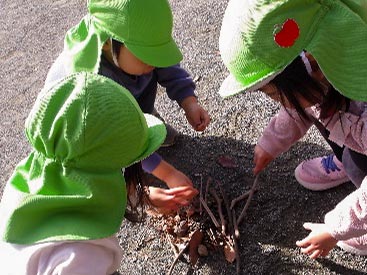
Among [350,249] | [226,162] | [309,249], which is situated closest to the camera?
[309,249]

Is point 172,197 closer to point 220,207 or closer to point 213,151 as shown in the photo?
point 220,207

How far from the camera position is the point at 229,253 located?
1.59m

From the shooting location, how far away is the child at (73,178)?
1120 mm

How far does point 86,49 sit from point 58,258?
663mm

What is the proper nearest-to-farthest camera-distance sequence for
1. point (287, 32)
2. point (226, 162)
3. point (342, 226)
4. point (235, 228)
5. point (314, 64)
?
point (287, 32) → point (314, 64) → point (342, 226) → point (235, 228) → point (226, 162)

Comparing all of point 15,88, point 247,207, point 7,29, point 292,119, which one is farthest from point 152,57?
point 7,29

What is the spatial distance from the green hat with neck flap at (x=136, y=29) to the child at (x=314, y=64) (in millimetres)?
295

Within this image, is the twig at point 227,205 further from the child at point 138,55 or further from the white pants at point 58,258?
the white pants at point 58,258

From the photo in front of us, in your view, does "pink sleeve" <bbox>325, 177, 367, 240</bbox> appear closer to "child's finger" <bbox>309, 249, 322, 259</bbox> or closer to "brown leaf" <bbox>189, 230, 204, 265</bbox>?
"child's finger" <bbox>309, 249, 322, 259</bbox>

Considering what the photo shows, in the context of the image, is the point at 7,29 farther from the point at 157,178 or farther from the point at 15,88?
the point at 157,178

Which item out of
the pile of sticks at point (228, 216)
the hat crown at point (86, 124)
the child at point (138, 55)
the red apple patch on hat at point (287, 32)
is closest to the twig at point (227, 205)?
the pile of sticks at point (228, 216)

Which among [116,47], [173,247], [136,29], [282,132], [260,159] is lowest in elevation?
[173,247]

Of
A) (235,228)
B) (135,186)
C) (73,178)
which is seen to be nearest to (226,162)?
(235,228)

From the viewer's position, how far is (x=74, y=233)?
1.14 meters
